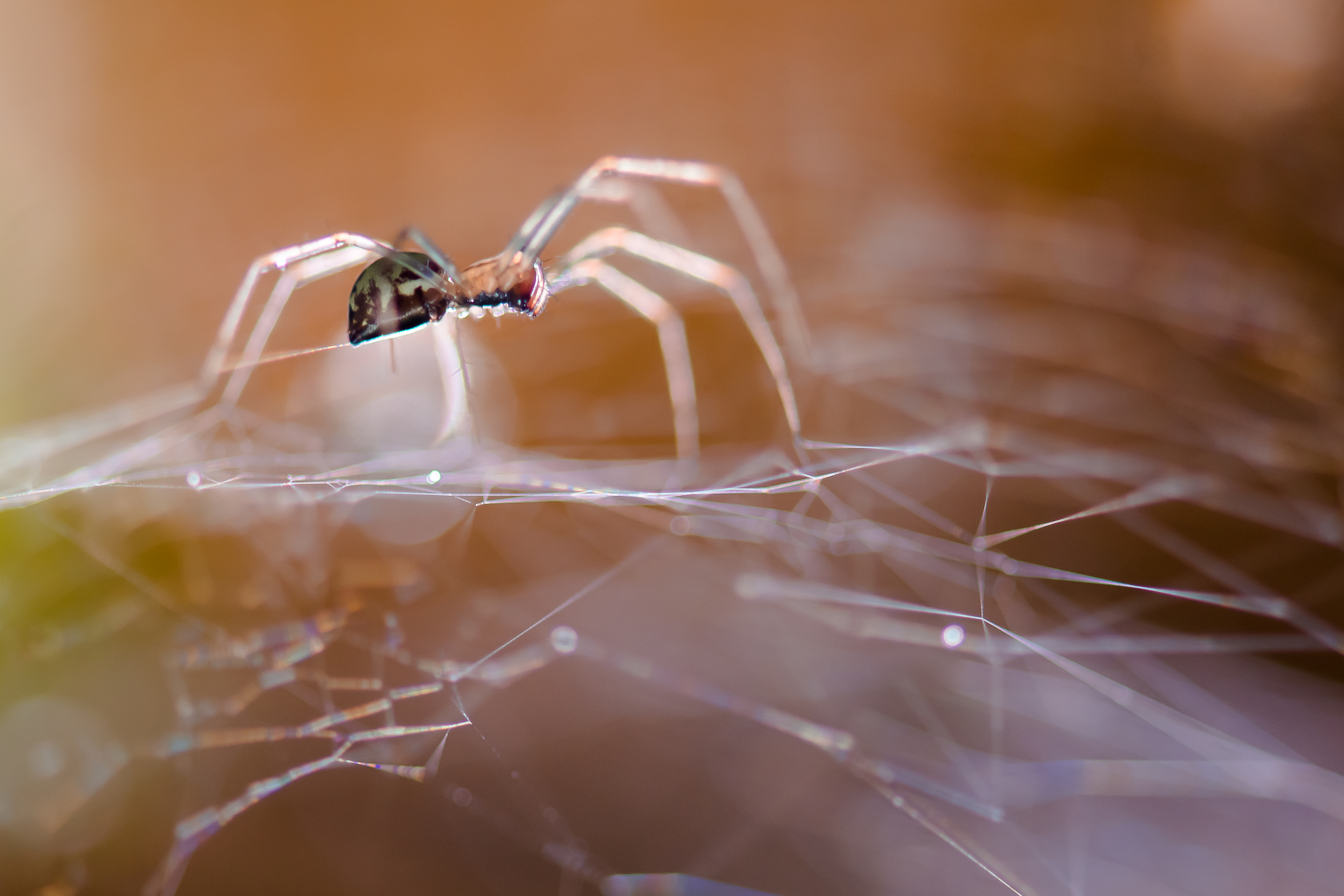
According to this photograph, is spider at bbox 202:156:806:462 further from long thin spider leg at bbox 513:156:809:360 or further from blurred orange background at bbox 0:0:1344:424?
blurred orange background at bbox 0:0:1344:424

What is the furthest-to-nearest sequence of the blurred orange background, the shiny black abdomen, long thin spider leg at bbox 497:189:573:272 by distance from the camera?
the blurred orange background, long thin spider leg at bbox 497:189:573:272, the shiny black abdomen

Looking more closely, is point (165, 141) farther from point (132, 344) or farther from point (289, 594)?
point (289, 594)

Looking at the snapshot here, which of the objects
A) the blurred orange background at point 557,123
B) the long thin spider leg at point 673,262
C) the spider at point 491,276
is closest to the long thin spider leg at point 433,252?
the spider at point 491,276

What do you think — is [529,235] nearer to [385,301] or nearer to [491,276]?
[491,276]

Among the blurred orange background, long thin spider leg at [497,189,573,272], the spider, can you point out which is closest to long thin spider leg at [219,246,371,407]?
the spider

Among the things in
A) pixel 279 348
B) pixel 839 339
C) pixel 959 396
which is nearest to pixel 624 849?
pixel 959 396

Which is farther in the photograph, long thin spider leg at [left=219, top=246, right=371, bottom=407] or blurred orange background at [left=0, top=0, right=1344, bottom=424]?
blurred orange background at [left=0, top=0, right=1344, bottom=424]
